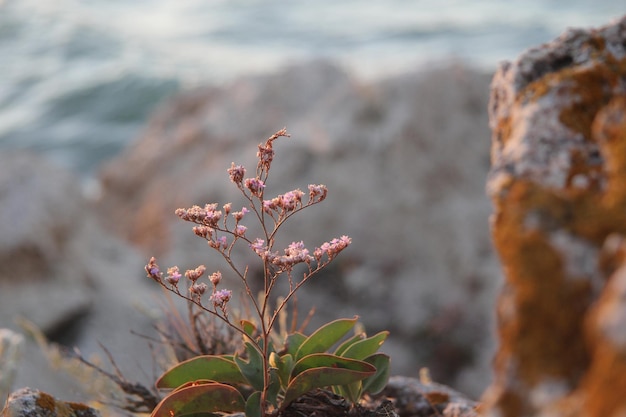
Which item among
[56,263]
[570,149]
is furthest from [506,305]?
[56,263]

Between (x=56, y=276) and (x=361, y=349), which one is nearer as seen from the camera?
(x=361, y=349)

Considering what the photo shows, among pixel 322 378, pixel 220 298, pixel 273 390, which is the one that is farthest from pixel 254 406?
pixel 220 298

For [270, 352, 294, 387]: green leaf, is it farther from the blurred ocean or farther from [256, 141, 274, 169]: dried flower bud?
the blurred ocean

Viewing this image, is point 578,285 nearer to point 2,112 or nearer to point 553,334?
point 553,334

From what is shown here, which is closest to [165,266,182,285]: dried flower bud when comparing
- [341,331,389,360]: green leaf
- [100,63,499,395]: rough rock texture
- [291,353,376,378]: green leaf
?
[291,353,376,378]: green leaf

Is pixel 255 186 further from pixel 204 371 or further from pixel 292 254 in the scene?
pixel 204 371

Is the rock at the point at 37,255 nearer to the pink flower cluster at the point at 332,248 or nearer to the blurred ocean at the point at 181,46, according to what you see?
the pink flower cluster at the point at 332,248
